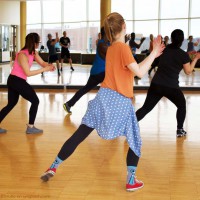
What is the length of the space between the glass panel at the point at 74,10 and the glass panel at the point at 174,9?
469cm

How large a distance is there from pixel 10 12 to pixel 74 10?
3575 millimetres

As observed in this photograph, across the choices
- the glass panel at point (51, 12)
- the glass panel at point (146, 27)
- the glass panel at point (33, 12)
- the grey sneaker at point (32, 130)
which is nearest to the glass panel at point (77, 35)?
the glass panel at point (51, 12)

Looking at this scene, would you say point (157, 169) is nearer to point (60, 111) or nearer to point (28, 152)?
point (28, 152)

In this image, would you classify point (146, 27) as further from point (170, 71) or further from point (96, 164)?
point (96, 164)

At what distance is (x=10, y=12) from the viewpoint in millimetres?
23203

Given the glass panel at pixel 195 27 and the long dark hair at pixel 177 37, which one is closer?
the long dark hair at pixel 177 37

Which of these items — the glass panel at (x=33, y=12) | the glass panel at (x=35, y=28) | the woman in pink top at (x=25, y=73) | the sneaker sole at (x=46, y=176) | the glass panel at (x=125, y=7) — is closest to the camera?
the sneaker sole at (x=46, y=176)

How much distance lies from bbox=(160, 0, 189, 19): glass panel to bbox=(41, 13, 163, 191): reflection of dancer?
17.8 m

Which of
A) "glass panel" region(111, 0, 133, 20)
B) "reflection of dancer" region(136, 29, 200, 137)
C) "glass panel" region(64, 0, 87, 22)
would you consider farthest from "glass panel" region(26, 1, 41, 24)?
"reflection of dancer" region(136, 29, 200, 137)

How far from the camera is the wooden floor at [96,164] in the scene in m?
3.36

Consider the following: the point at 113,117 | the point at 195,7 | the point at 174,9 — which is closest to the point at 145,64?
the point at 113,117

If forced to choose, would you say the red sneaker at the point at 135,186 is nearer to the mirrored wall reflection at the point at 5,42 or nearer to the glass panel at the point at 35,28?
the mirrored wall reflection at the point at 5,42

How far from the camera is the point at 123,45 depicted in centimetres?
312

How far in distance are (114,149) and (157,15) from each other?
17069 millimetres
